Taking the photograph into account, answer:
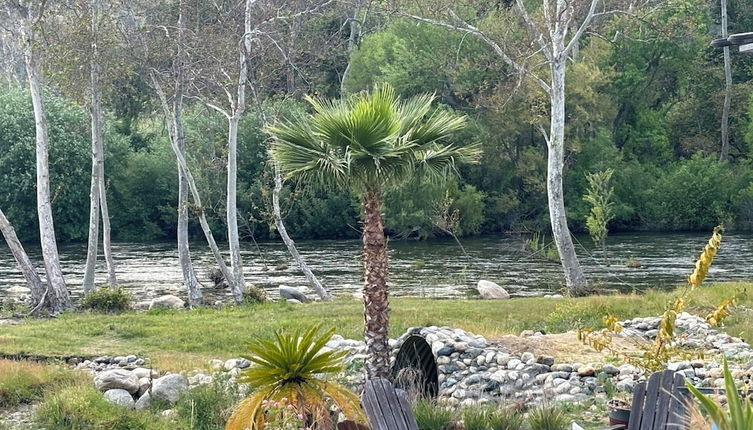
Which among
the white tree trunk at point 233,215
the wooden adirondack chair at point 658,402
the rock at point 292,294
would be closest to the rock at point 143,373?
the wooden adirondack chair at point 658,402

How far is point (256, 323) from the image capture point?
1841 cm

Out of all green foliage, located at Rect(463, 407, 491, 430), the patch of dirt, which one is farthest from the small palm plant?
the patch of dirt

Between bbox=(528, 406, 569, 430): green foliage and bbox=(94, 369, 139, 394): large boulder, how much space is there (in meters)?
5.37

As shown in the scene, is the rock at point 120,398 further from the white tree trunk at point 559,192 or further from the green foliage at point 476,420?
the white tree trunk at point 559,192

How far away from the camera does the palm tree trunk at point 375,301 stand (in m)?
11.2

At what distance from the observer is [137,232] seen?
52812mm

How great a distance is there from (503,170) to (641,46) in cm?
1060

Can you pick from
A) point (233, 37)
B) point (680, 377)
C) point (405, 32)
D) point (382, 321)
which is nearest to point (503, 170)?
point (405, 32)

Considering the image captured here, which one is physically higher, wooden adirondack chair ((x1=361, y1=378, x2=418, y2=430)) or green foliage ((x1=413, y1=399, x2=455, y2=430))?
wooden adirondack chair ((x1=361, y1=378, x2=418, y2=430))

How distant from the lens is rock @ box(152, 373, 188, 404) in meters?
11.7

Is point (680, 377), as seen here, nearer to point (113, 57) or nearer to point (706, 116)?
point (113, 57)

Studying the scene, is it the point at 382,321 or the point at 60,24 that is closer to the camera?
the point at 382,321

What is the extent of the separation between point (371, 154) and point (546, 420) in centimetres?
352

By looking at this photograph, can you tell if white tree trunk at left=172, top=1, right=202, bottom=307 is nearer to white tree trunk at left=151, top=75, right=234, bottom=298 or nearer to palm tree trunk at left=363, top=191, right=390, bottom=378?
white tree trunk at left=151, top=75, right=234, bottom=298
